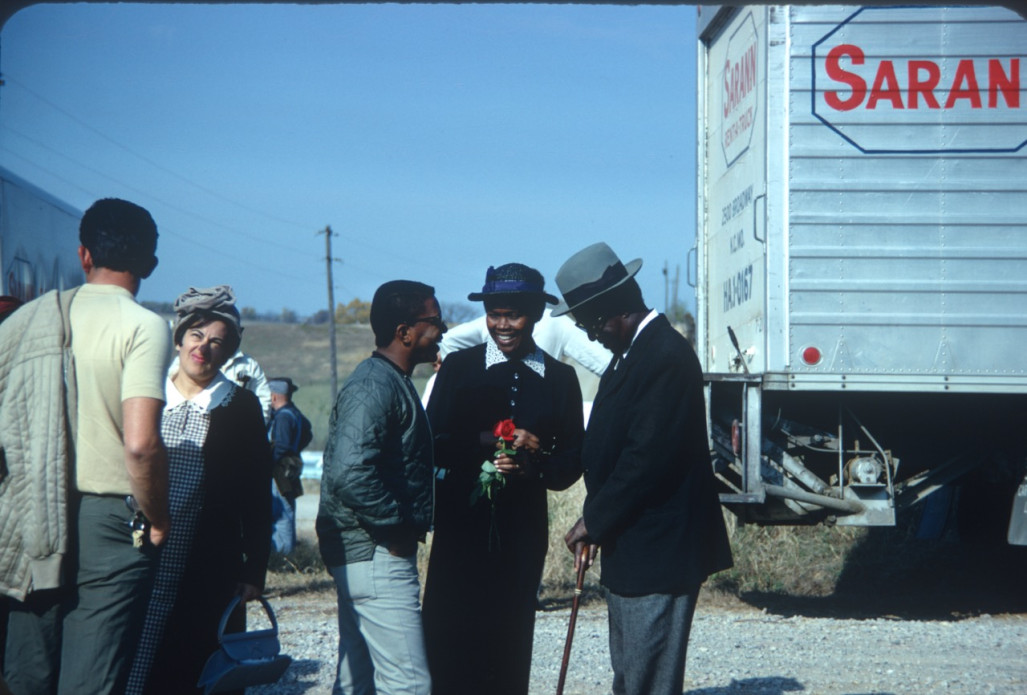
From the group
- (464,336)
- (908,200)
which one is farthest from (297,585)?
(908,200)

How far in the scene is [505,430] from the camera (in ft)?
14.9

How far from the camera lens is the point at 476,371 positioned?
4.86 m

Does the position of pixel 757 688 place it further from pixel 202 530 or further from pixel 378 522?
pixel 202 530

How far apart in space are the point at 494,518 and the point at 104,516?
70.2 inches

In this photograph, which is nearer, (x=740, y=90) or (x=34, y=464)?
(x=34, y=464)

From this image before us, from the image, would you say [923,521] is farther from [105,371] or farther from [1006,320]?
[105,371]

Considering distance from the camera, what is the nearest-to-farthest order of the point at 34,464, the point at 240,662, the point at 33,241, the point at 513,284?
the point at 34,464, the point at 240,662, the point at 513,284, the point at 33,241

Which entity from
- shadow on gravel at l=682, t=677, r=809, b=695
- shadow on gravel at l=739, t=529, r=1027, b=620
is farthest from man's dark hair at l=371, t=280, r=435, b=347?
shadow on gravel at l=739, t=529, r=1027, b=620

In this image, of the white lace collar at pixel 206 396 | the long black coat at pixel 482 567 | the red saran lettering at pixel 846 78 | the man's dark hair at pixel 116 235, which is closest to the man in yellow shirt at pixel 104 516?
the man's dark hair at pixel 116 235

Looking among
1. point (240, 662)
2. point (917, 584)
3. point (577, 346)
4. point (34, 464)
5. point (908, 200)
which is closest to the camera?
point (34, 464)

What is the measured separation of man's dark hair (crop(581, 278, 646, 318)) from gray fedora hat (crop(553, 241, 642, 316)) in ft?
0.07

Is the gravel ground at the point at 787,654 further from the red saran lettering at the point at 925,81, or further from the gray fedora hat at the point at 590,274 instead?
the red saran lettering at the point at 925,81

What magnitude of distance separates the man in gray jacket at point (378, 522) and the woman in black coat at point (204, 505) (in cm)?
35

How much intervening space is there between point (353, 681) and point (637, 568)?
114 cm
